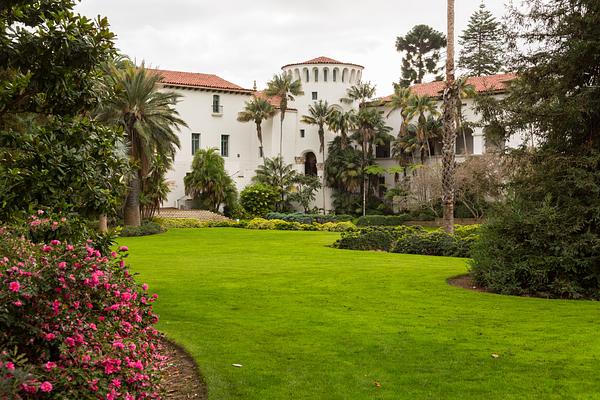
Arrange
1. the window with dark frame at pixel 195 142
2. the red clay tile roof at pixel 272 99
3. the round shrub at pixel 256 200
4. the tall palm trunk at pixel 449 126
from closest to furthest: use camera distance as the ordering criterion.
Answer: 1. the tall palm trunk at pixel 449 126
2. the round shrub at pixel 256 200
3. the window with dark frame at pixel 195 142
4. the red clay tile roof at pixel 272 99

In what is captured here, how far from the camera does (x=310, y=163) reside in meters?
64.3

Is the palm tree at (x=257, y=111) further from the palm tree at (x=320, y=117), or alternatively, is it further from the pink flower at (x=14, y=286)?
the pink flower at (x=14, y=286)

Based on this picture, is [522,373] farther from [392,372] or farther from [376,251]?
[376,251]

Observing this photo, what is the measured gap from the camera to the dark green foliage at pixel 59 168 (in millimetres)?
6566

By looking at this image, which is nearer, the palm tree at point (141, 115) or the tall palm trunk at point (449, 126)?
the tall palm trunk at point (449, 126)

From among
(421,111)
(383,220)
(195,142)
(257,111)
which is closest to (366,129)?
(421,111)

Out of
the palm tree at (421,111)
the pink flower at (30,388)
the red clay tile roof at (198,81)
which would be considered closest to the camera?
the pink flower at (30,388)

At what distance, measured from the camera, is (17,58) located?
6984 millimetres

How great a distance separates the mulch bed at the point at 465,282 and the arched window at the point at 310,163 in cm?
4796

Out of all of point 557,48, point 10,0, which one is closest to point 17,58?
point 10,0

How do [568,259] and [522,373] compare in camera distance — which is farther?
[568,259]

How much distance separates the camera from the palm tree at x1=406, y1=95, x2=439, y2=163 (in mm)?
53594

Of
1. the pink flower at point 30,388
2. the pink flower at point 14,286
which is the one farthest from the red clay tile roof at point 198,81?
the pink flower at point 30,388

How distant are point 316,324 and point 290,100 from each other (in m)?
53.1
